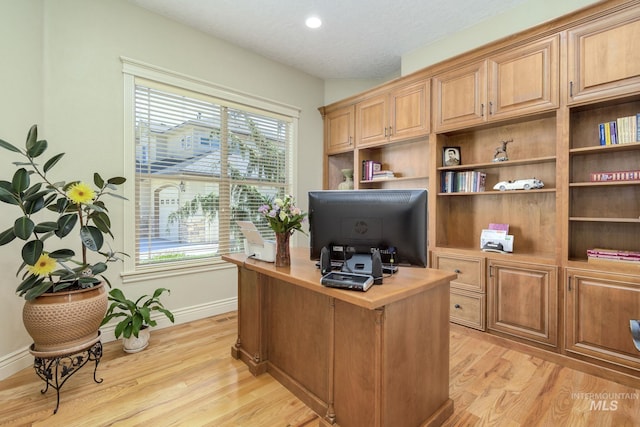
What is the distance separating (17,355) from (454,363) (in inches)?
127

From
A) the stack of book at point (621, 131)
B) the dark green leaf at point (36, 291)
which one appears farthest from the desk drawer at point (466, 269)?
the dark green leaf at point (36, 291)

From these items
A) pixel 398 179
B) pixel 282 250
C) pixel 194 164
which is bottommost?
pixel 282 250

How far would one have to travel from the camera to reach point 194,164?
10.4ft

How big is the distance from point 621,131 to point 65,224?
3.85m

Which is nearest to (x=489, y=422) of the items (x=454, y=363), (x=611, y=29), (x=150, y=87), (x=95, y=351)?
(x=454, y=363)

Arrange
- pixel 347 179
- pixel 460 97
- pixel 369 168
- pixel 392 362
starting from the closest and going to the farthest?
pixel 392 362 < pixel 460 97 < pixel 369 168 < pixel 347 179

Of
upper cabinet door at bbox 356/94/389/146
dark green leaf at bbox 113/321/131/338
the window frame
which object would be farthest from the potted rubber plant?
upper cabinet door at bbox 356/94/389/146

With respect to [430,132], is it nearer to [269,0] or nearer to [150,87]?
[269,0]

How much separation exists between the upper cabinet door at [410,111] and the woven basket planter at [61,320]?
320 centimetres

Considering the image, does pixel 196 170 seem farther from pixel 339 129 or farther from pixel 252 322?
pixel 339 129

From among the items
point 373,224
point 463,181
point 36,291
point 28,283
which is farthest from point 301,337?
point 463,181

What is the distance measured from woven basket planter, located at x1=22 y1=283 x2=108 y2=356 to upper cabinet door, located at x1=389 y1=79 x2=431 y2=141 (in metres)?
3.20

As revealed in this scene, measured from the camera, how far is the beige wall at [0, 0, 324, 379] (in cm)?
211

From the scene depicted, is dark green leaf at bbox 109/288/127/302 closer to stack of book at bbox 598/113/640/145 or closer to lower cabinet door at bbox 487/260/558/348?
lower cabinet door at bbox 487/260/558/348
